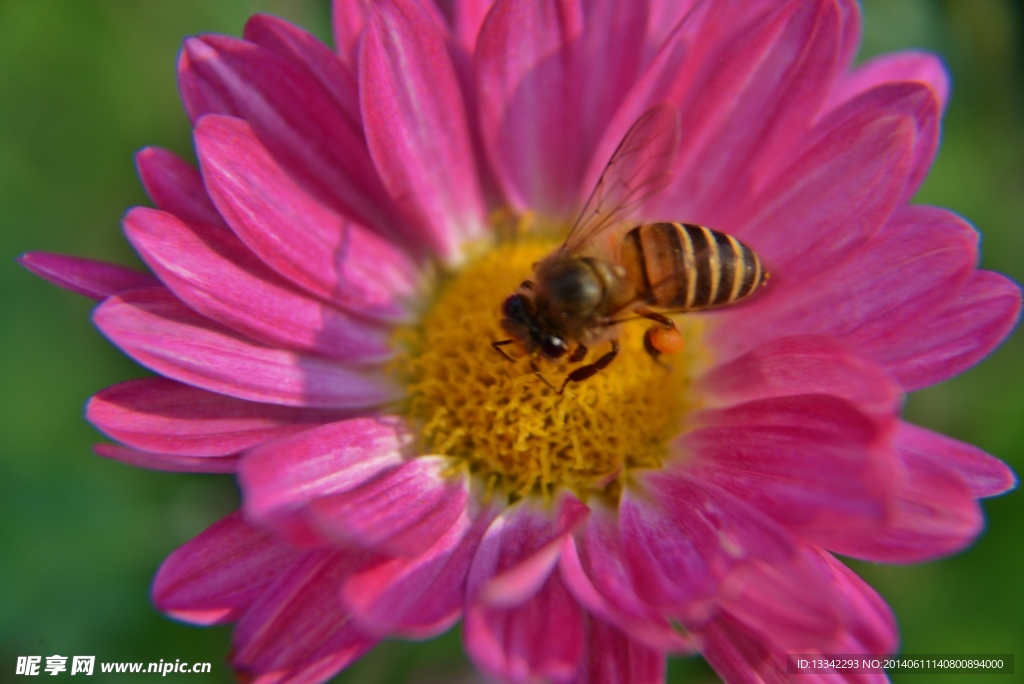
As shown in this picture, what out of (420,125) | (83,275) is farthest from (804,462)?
(83,275)

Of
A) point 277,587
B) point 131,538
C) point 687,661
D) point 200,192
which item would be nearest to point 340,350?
point 200,192

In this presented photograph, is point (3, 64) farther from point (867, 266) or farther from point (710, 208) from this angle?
point (867, 266)

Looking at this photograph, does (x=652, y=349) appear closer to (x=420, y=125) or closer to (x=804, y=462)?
(x=804, y=462)

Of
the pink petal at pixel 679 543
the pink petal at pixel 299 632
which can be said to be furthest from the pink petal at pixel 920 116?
the pink petal at pixel 299 632

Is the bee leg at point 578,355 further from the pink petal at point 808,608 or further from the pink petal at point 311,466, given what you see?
the pink petal at point 808,608

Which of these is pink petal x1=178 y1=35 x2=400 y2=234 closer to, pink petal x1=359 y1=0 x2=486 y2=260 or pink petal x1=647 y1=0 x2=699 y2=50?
pink petal x1=359 y1=0 x2=486 y2=260

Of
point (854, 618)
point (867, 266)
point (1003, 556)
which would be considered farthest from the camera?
point (1003, 556)

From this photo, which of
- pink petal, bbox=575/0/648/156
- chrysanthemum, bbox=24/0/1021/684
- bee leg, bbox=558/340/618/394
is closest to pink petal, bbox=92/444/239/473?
chrysanthemum, bbox=24/0/1021/684
